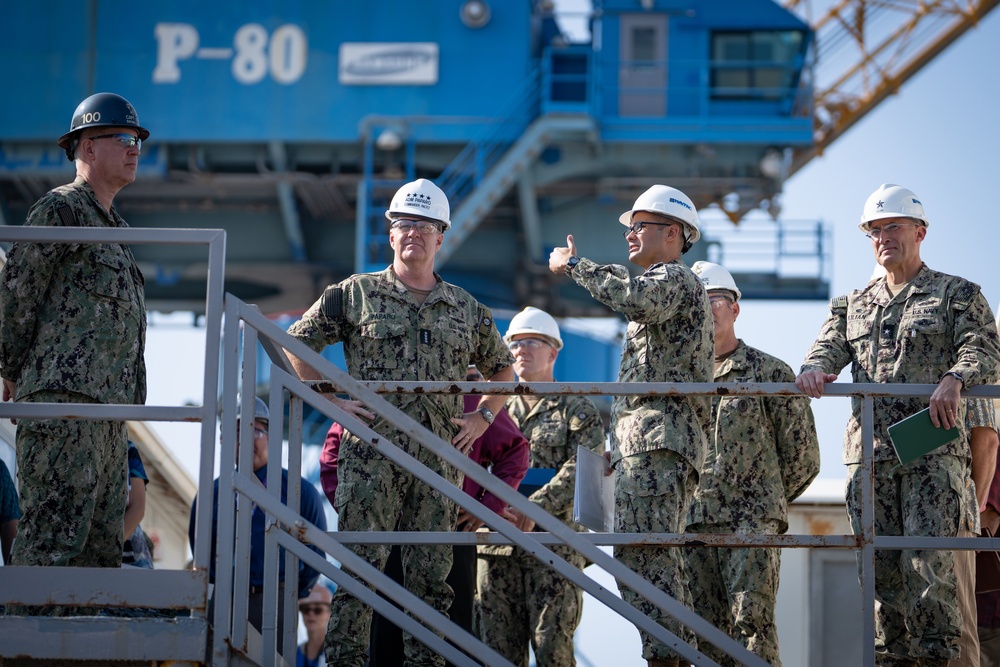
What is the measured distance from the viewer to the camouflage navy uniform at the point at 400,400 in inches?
237

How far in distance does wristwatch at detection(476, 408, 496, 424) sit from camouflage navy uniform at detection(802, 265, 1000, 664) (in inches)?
53.3

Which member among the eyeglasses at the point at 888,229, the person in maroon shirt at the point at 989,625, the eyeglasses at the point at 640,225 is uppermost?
the eyeglasses at the point at 888,229

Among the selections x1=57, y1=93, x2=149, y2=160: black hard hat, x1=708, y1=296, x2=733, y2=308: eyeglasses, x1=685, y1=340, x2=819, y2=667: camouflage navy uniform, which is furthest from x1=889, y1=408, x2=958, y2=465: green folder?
x1=57, y1=93, x2=149, y2=160: black hard hat

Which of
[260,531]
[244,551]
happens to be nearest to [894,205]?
[244,551]

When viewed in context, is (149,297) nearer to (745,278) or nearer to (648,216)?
(745,278)

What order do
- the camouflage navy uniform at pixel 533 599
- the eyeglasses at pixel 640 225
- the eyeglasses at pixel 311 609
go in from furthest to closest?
1. the eyeglasses at pixel 311 609
2. the camouflage navy uniform at pixel 533 599
3. the eyeglasses at pixel 640 225

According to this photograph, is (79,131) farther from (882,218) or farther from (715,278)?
(882,218)

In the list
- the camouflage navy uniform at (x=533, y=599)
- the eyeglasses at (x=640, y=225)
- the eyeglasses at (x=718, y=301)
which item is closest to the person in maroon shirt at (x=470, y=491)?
the camouflage navy uniform at (x=533, y=599)

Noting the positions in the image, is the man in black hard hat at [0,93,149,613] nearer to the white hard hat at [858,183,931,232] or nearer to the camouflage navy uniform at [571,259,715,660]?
the camouflage navy uniform at [571,259,715,660]

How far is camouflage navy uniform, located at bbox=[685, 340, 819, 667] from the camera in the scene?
670 centimetres

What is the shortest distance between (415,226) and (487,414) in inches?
33.9

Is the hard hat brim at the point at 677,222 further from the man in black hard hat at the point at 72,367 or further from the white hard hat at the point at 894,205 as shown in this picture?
the man in black hard hat at the point at 72,367

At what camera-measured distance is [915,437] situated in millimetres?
5828

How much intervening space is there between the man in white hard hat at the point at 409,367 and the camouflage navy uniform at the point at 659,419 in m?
0.72
